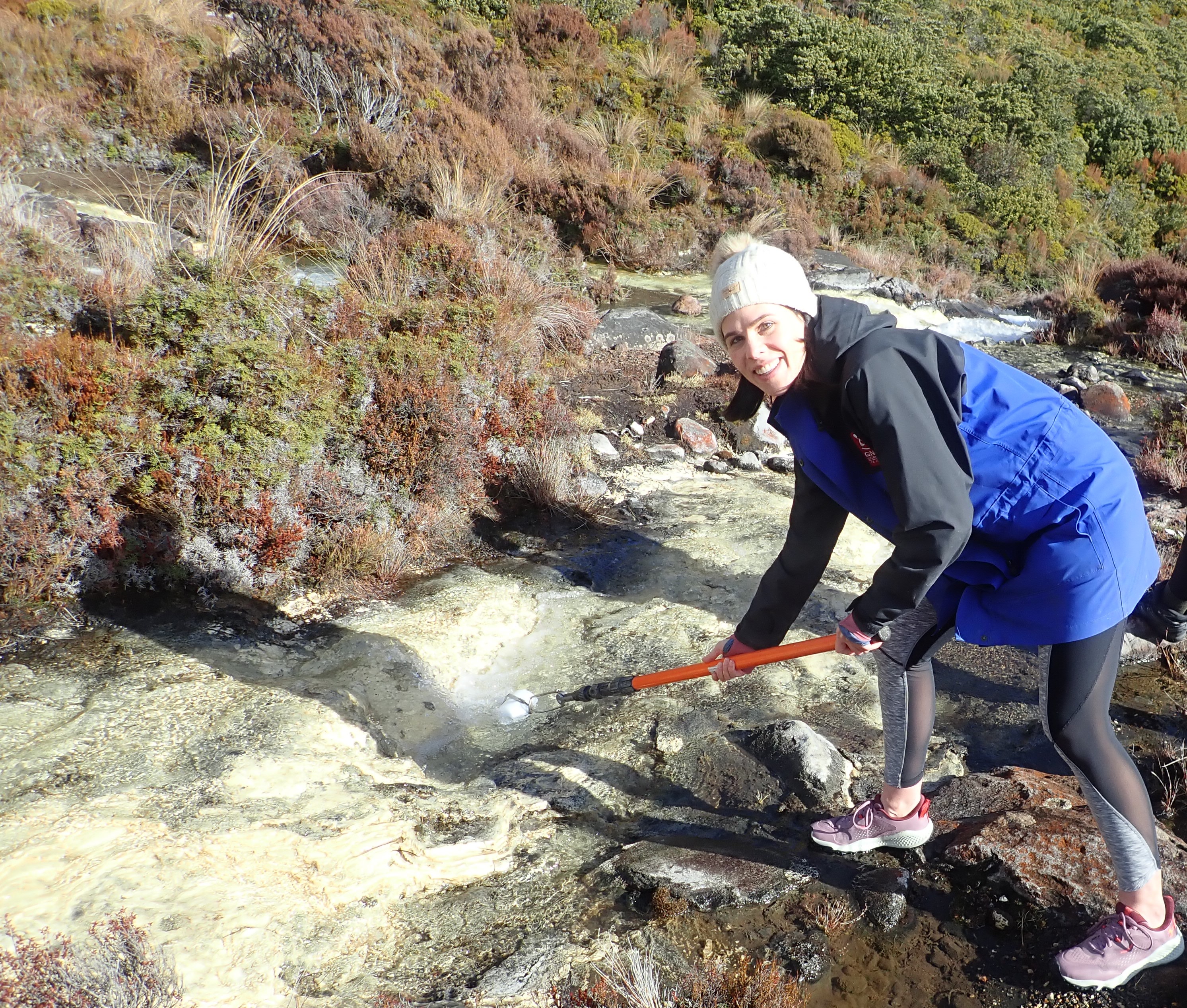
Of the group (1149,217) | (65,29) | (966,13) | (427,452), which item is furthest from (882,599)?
(966,13)

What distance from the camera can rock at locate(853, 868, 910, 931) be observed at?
2.45 m

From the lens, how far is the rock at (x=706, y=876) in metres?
2.50

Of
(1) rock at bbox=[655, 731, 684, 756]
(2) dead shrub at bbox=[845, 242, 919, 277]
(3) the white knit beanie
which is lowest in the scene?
(1) rock at bbox=[655, 731, 684, 756]

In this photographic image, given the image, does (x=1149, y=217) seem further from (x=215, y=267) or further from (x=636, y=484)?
(x=215, y=267)

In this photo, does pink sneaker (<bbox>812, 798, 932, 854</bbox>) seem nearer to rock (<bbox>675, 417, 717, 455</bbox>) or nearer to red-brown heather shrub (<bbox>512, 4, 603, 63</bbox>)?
rock (<bbox>675, 417, 717, 455</bbox>)

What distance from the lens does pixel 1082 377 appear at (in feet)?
30.7

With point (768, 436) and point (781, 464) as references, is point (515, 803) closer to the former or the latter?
point (781, 464)

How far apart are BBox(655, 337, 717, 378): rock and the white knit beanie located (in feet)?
19.3

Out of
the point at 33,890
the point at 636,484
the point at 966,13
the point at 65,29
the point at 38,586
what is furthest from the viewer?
the point at 966,13

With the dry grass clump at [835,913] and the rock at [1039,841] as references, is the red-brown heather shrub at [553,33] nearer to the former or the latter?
the rock at [1039,841]

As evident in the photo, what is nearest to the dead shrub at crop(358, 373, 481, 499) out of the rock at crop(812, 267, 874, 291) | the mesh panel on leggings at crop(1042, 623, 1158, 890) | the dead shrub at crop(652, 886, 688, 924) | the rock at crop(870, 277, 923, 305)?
the dead shrub at crop(652, 886, 688, 924)

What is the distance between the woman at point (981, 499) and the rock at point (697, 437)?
4462 mm

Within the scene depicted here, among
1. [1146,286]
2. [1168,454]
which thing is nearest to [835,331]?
[1168,454]

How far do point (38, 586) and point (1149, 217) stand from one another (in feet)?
67.7
